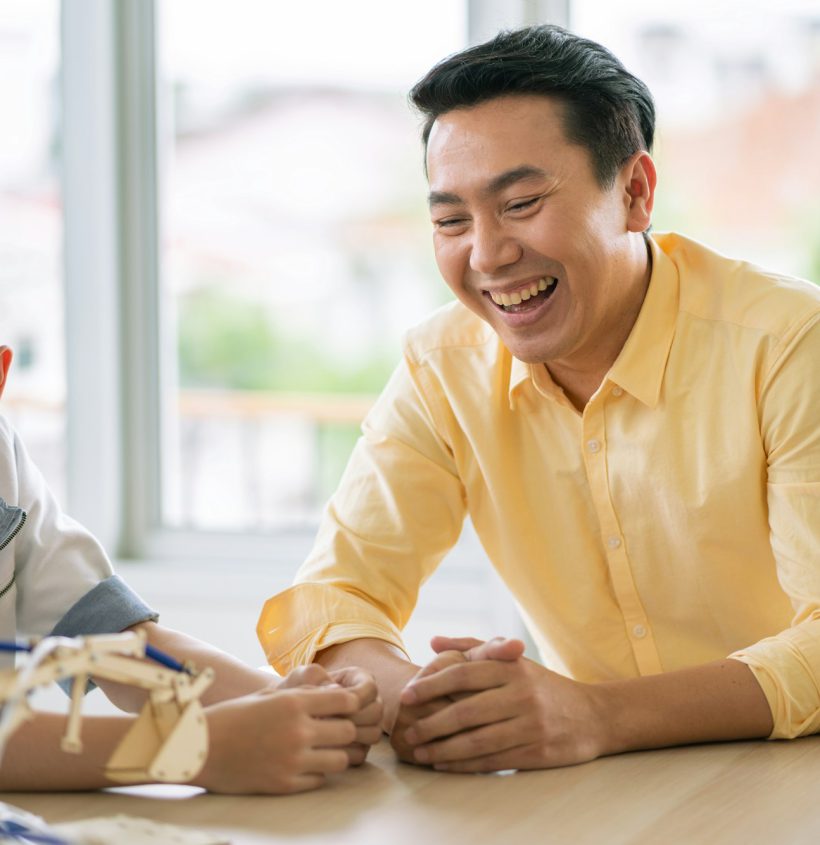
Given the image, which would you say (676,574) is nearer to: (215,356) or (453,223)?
(453,223)

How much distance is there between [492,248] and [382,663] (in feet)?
1.65

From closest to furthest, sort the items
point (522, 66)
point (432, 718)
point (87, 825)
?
point (87, 825) < point (432, 718) < point (522, 66)

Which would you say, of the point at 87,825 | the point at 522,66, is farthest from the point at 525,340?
the point at 87,825

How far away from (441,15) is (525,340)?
137 cm

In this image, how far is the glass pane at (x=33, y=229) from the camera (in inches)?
117

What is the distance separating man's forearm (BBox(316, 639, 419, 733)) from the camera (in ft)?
4.58

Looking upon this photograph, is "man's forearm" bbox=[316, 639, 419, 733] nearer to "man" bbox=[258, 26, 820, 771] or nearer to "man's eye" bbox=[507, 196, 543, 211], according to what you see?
"man" bbox=[258, 26, 820, 771]

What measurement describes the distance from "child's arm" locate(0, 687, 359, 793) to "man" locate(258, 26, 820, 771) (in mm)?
212

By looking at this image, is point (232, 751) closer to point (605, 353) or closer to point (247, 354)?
point (605, 353)

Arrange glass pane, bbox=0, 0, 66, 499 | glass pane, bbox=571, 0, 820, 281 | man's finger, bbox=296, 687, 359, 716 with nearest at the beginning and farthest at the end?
man's finger, bbox=296, 687, 359, 716, glass pane, bbox=571, 0, 820, 281, glass pane, bbox=0, 0, 66, 499

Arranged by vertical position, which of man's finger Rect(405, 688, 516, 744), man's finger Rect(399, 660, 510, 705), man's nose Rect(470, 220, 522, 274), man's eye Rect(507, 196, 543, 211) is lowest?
man's finger Rect(405, 688, 516, 744)

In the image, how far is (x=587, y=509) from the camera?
5.50 ft

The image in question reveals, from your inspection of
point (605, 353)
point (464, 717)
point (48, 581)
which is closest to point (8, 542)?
point (48, 581)

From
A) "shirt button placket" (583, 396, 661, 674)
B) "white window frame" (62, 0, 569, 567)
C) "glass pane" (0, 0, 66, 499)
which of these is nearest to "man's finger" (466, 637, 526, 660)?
"shirt button placket" (583, 396, 661, 674)
